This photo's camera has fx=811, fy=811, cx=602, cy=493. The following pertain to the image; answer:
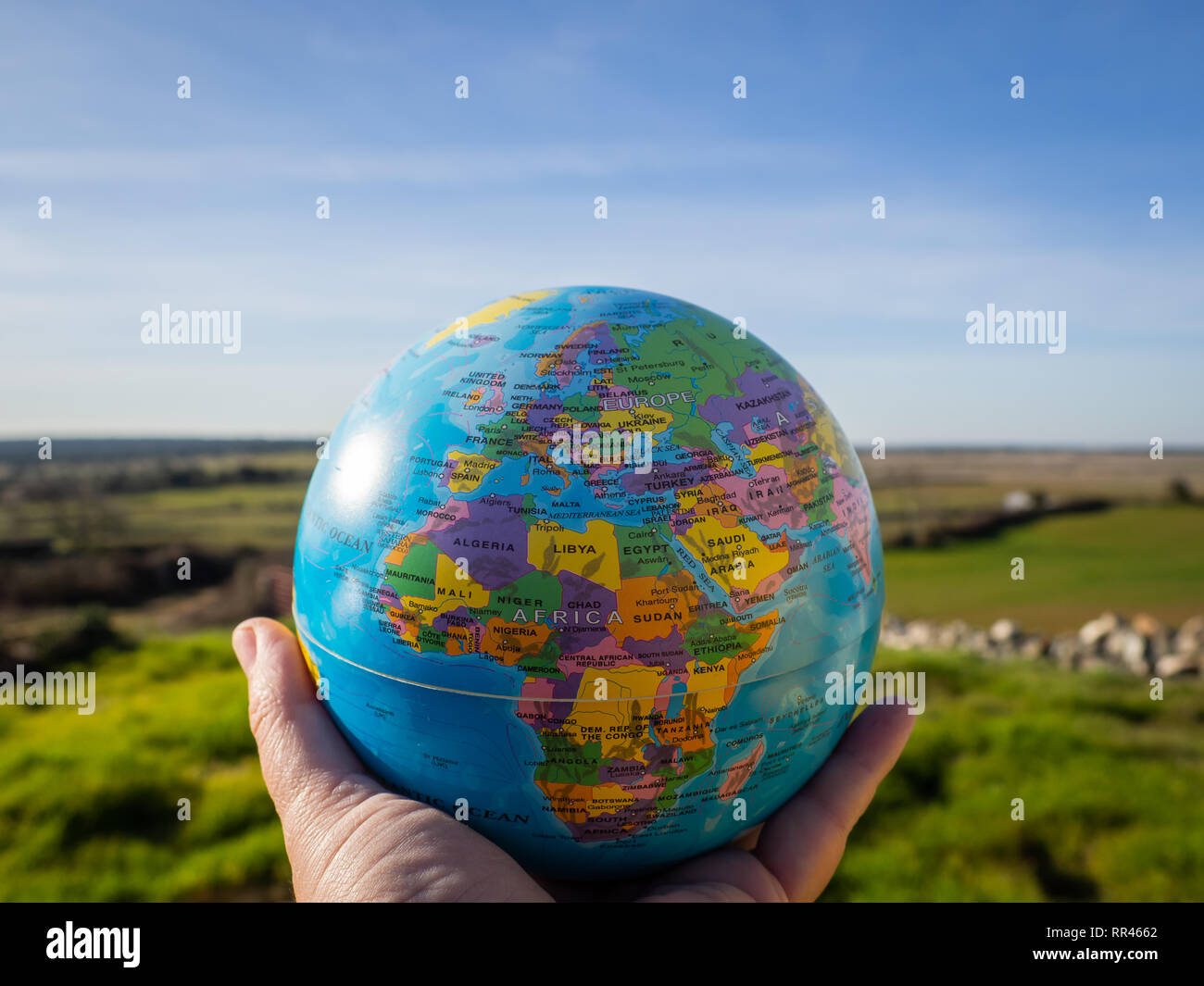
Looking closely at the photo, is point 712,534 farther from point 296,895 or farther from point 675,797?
point 296,895

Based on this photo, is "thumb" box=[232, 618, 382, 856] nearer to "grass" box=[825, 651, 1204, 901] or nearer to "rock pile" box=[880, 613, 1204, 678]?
"grass" box=[825, 651, 1204, 901]

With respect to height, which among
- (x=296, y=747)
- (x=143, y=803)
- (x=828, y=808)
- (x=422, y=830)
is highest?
(x=296, y=747)

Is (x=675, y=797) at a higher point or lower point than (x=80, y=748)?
higher

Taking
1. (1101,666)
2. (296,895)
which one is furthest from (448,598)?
(1101,666)

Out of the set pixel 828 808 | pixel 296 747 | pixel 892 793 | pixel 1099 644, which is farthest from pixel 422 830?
pixel 1099 644

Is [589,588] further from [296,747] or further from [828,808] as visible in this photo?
[828,808]

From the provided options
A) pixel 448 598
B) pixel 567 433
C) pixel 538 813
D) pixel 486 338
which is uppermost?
pixel 486 338

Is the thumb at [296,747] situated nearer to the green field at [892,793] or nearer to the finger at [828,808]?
the finger at [828,808]
